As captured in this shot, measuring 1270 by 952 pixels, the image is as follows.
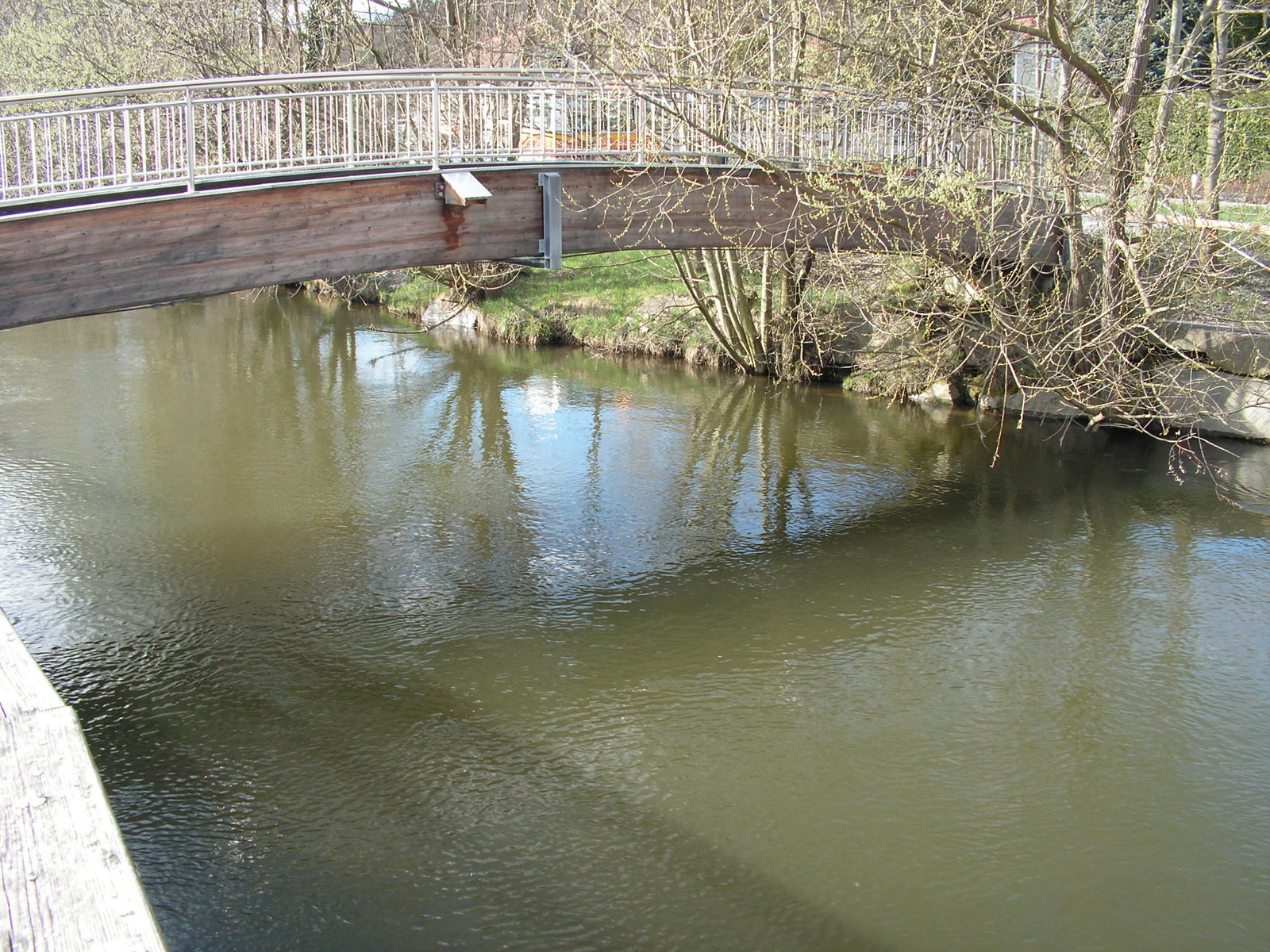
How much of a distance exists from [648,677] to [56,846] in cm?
553

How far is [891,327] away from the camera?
13203 millimetres

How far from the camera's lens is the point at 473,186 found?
843 centimetres

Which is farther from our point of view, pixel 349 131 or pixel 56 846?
pixel 349 131

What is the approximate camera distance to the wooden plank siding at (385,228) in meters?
6.87

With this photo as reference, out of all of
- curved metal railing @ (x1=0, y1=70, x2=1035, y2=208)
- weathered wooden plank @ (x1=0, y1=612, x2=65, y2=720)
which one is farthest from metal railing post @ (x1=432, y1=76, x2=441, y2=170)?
weathered wooden plank @ (x1=0, y1=612, x2=65, y2=720)

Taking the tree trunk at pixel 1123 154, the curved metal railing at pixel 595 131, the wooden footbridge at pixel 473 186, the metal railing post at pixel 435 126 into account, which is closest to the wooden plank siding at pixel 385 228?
the wooden footbridge at pixel 473 186

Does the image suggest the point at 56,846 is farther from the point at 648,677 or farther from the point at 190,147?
the point at 190,147

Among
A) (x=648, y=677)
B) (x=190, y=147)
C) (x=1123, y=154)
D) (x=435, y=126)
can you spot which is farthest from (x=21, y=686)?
(x=1123, y=154)

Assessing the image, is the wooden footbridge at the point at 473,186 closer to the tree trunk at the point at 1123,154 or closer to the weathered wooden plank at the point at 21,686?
the tree trunk at the point at 1123,154

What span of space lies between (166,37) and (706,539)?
14.7 metres

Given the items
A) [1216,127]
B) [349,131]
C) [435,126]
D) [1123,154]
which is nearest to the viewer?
[435,126]

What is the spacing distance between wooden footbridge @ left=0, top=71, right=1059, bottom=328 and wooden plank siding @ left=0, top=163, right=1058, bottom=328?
0.01 metres

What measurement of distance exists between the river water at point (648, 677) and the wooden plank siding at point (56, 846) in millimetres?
3083

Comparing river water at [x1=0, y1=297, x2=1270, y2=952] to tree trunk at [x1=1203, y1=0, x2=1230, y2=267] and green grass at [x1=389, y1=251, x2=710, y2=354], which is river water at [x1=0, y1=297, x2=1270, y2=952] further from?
green grass at [x1=389, y1=251, x2=710, y2=354]
